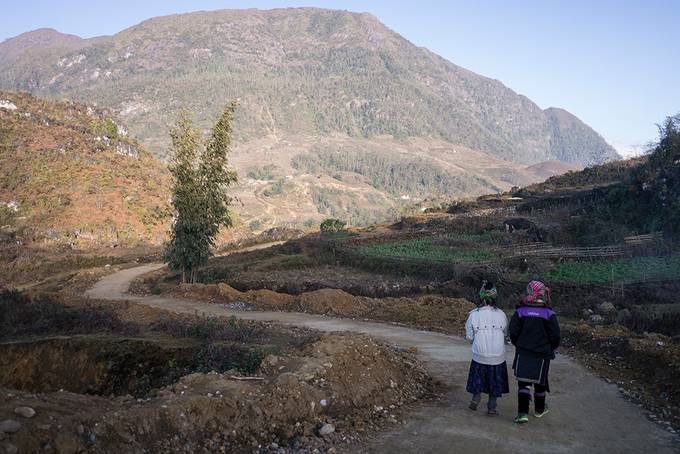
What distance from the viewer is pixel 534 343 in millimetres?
7164

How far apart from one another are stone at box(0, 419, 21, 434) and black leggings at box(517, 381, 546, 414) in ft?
19.2

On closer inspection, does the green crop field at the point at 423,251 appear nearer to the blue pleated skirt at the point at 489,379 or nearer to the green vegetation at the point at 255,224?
the blue pleated skirt at the point at 489,379

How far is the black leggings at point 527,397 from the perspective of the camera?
7.00 metres

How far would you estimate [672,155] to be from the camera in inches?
1398

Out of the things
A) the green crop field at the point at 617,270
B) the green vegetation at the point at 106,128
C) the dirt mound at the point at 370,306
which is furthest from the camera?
the green vegetation at the point at 106,128

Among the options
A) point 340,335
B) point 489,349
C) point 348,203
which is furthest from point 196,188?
point 348,203

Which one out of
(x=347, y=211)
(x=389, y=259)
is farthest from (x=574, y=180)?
(x=347, y=211)

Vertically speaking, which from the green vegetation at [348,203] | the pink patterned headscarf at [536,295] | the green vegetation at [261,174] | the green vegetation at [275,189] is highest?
the green vegetation at [261,174]

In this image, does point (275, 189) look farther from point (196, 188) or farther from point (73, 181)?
point (196, 188)

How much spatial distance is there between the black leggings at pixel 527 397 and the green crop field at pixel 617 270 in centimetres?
1358

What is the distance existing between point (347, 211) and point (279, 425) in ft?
531

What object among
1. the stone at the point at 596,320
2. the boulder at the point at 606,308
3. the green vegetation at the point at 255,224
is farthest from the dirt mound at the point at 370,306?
the green vegetation at the point at 255,224

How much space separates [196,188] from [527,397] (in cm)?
2136

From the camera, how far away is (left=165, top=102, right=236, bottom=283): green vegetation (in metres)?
25.6
